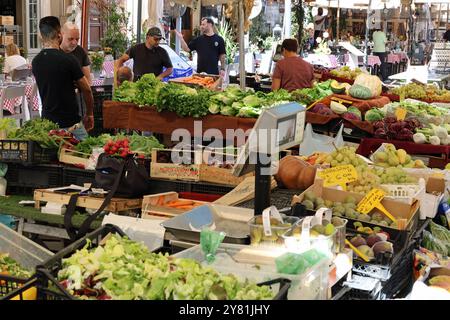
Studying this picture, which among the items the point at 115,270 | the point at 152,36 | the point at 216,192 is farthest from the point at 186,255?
the point at 152,36

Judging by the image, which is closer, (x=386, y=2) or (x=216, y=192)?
(x=216, y=192)

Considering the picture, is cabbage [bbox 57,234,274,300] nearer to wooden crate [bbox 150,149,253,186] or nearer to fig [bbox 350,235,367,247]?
fig [bbox 350,235,367,247]

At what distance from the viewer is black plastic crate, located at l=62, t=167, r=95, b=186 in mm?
5219

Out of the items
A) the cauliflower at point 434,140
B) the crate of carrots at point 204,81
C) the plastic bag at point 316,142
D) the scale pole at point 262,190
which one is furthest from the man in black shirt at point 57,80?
the scale pole at point 262,190

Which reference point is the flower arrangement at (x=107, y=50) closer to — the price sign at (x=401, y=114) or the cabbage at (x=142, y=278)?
the price sign at (x=401, y=114)

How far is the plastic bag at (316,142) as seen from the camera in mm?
6821

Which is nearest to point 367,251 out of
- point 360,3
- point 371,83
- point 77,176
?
point 77,176

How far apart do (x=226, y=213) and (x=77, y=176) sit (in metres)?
1.72

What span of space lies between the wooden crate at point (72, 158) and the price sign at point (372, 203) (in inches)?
82.0

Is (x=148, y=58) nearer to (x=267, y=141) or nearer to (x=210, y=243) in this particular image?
(x=267, y=141)

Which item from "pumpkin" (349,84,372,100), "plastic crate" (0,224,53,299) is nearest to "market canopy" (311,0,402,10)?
"pumpkin" (349,84,372,100)
